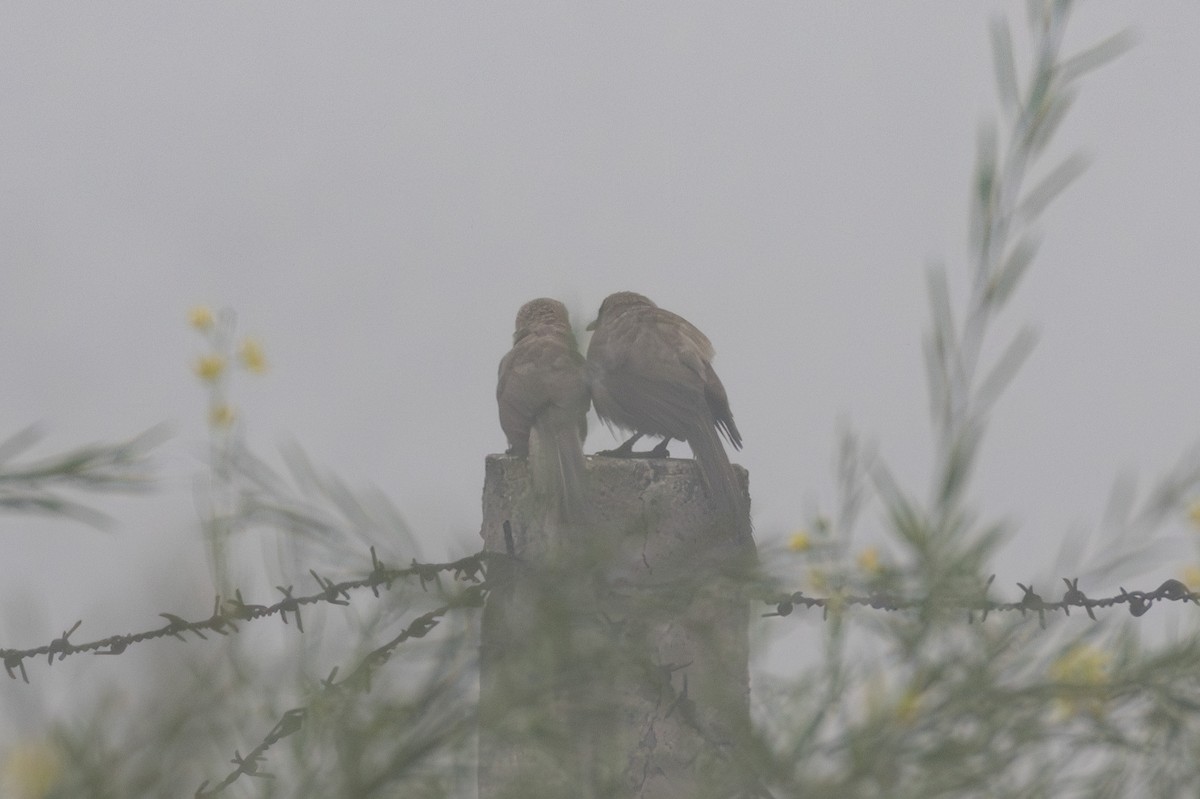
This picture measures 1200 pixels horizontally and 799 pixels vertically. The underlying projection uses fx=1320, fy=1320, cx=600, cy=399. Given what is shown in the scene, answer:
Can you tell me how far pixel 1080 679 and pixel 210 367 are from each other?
5.90 feet

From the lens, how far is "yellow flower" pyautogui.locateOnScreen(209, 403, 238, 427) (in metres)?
1.90

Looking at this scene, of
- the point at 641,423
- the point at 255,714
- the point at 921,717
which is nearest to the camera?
the point at 921,717

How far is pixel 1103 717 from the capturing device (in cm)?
90

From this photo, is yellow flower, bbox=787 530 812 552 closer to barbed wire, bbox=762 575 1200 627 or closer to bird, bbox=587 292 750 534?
barbed wire, bbox=762 575 1200 627

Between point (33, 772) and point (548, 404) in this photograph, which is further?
point (548, 404)

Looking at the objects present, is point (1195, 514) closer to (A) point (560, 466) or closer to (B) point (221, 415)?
(A) point (560, 466)

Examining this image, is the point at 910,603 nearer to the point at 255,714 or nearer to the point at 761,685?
the point at 761,685

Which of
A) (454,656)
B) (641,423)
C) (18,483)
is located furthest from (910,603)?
(641,423)

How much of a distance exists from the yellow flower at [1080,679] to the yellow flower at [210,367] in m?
1.65

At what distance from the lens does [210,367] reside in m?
2.35

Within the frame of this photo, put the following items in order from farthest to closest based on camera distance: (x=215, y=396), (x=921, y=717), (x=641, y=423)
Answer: (x=641, y=423)
(x=215, y=396)
(x=921, y=717)

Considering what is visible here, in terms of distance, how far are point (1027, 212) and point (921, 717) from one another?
12.9 inches

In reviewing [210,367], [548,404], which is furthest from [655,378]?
[210,367]

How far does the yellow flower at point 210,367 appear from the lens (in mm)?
2275
